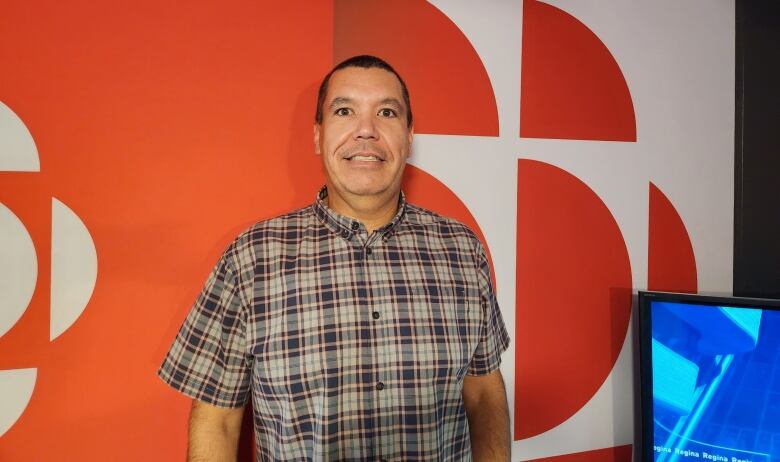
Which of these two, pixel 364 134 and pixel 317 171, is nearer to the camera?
pixel 364 134

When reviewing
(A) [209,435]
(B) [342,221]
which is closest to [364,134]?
(B) [342,221]

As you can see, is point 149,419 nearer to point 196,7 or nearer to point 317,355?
point 317,355

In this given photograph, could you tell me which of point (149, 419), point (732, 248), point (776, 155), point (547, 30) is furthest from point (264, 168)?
point (776, 155)

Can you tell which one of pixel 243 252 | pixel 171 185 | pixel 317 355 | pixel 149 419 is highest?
pixel 171 185

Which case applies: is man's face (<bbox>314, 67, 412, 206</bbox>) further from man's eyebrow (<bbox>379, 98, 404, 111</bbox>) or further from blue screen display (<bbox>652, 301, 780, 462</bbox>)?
blue screen display (<bbox>652, 301, 780, 462</bbox>)

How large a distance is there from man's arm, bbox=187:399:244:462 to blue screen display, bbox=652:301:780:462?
4.25ft

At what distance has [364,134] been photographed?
48.1 inches

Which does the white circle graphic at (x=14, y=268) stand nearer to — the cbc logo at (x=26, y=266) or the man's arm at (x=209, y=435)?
the cbc logo at (x=26, y=266)

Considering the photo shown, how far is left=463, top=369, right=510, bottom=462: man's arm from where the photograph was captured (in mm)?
1327

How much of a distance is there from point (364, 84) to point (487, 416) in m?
0.91

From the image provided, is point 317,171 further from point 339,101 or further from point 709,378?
point 709,378

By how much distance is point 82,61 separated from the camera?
131 centimetres

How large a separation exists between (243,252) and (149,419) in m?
0.57

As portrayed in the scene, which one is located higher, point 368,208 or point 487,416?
point 368,208
